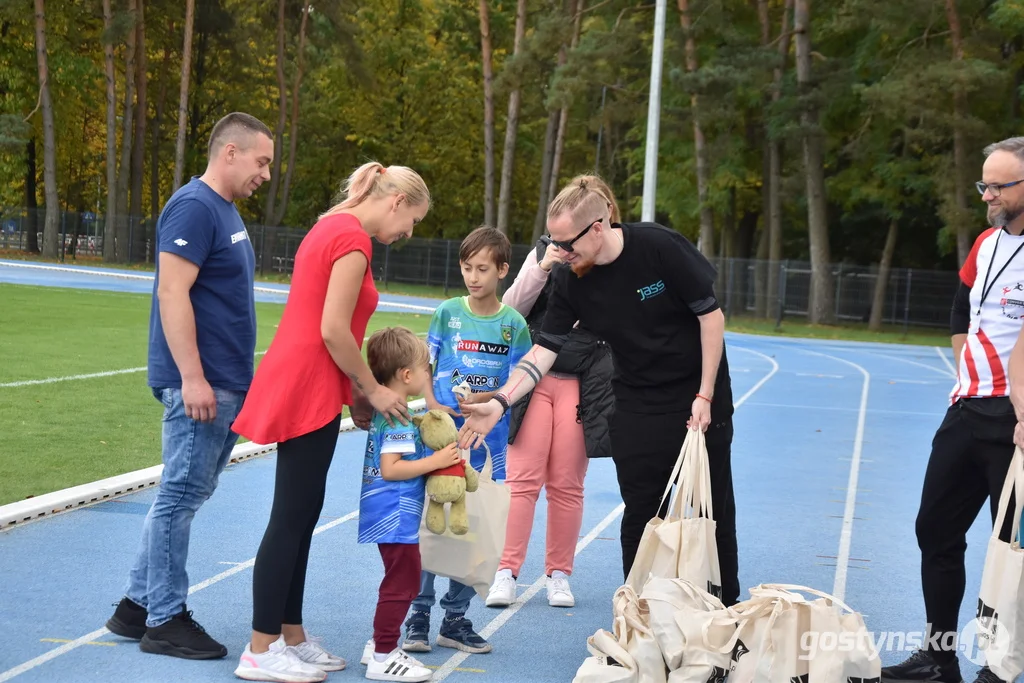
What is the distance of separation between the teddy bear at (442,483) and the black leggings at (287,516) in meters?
0.36

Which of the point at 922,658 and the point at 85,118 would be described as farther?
the point at 85,118

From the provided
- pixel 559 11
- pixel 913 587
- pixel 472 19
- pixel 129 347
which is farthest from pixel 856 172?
pixel 913 587

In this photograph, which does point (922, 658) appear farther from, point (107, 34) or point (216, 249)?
point (107, 34)

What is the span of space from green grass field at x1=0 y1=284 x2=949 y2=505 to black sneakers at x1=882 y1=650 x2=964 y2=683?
15.9 ft

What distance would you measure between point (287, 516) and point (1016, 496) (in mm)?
2563

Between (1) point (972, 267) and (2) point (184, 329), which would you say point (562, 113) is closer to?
(1) point (972, 267)

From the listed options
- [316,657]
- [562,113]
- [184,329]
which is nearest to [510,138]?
[562,113]

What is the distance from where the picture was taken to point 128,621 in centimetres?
491

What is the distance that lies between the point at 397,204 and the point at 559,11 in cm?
3802

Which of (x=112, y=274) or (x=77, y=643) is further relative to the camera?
(x=112, y=274)

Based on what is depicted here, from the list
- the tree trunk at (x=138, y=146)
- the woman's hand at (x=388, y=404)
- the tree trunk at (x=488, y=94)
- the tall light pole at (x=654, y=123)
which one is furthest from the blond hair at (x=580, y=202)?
the tree trunk at (x=138, y=146)

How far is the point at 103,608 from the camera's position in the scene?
5.31 m

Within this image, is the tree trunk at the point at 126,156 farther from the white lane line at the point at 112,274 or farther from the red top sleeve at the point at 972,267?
the red top sleeve at the point at 972,267

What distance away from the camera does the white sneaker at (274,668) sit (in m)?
4.47
